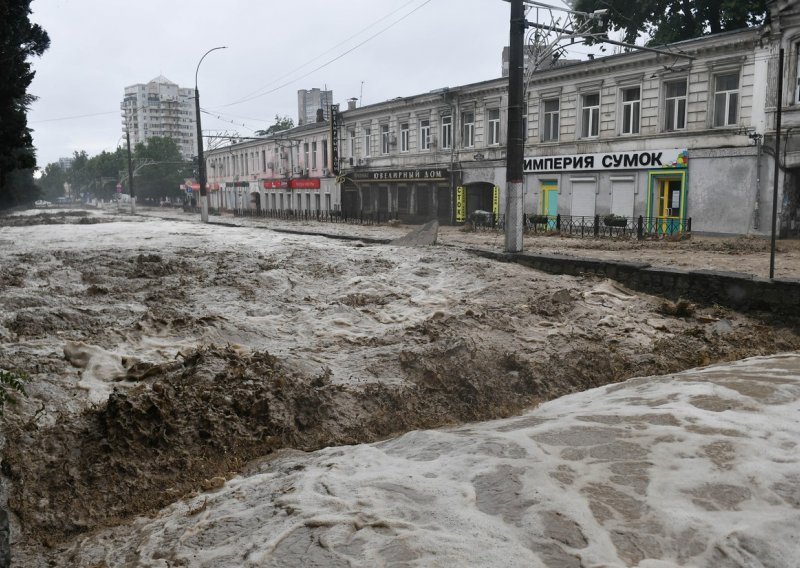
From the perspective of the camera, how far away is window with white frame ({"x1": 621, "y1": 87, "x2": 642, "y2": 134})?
998 inches

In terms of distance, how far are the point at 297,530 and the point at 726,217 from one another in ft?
71.7

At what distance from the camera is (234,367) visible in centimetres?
698

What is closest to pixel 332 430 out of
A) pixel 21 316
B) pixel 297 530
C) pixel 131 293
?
pixel 297 530

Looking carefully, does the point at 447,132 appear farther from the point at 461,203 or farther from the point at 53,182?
the point at 53,182

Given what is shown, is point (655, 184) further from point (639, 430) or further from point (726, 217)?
point (639, 430)

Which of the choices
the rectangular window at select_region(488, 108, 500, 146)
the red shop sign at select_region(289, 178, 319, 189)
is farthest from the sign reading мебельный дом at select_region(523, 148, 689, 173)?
the red shop sign at select_region(289, 178, 319, 189)

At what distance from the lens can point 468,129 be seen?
33.0 metres

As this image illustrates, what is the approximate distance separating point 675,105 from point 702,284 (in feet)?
51.8

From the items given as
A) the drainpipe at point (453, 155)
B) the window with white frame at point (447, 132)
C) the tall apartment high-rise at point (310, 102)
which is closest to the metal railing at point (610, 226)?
the drainpipe at point (453, 155)

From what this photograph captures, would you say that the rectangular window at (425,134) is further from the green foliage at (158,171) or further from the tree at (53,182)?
the tree at (53,182)

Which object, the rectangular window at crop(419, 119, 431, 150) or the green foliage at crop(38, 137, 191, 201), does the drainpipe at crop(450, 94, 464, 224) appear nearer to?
the rectangular window at crop(419, 119, 431, 150)

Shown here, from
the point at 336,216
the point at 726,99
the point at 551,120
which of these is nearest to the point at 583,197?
the point at 551,120

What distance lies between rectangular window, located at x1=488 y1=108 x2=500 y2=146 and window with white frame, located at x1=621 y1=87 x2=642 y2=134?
6772 mm

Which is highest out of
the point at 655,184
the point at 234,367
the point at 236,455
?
the point at 655,184
